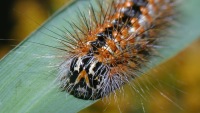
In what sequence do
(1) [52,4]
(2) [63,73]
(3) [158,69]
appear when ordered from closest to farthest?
(2) [63,73]
(3) [158,69]
(1) [52,4]

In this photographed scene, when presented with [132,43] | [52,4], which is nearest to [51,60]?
[132,43]

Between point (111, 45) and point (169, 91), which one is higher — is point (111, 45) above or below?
above

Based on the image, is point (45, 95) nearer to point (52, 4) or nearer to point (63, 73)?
point (63, 73)

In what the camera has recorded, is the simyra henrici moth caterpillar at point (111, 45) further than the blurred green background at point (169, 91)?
No

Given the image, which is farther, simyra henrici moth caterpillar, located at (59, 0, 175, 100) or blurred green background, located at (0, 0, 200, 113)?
blurred green background, located at (0, 0, 200, 113)

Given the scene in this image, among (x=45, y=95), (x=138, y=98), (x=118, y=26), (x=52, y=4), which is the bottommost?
(x=138, y=98)

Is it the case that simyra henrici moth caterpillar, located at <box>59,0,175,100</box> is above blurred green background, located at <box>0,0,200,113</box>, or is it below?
above

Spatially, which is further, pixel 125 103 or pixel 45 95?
pixel 125 103

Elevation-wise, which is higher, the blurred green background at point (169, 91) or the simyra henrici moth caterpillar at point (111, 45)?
the simyra henrici moth caterpillar at point (111, 45)
